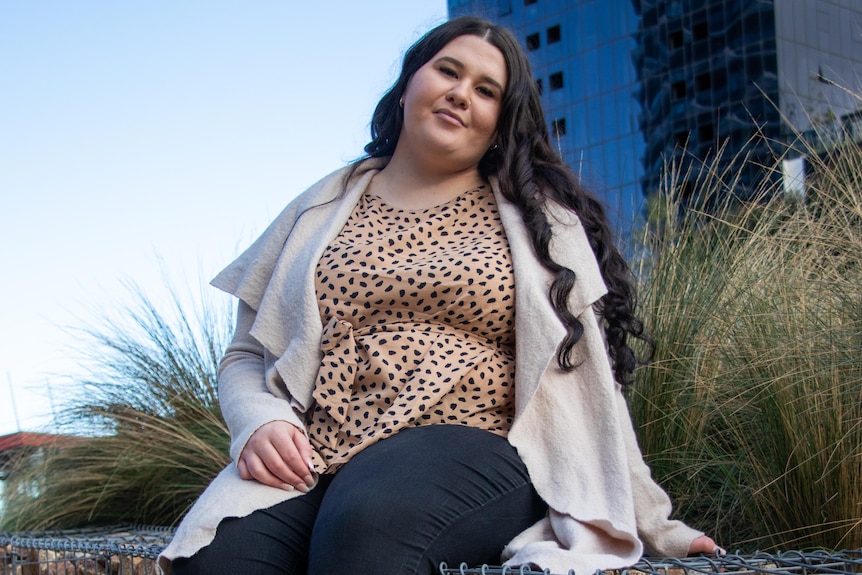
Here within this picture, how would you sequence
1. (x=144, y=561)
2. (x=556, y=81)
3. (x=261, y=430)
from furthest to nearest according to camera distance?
(x=556, y=81)
(x=144, y=561)
(x=261, y=430)

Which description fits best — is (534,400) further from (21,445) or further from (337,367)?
(21,445)

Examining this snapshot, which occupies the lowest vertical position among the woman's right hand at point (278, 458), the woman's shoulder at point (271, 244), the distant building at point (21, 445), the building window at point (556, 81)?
the building window at point (556, 81)

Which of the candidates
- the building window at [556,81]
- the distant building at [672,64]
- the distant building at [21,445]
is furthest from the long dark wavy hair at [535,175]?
the building window at [556,81]

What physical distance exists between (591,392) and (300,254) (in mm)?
638

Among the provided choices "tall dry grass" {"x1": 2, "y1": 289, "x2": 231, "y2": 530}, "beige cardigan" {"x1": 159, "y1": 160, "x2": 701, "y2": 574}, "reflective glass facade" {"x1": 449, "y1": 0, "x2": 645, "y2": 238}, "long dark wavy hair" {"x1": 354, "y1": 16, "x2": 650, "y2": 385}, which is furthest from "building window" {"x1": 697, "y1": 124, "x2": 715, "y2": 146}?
"beige cardigan" {"x1": 159, "y1": 160, "x2": 701, "y2": 574}

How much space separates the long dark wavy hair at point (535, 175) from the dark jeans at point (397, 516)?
420mm

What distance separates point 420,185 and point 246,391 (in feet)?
1.89

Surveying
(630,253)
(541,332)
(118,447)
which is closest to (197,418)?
(118,447)

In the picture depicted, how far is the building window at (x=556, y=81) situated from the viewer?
3341 cm

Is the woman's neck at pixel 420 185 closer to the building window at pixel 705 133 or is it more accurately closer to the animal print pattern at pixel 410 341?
the animal print pattern at pixel 410 341

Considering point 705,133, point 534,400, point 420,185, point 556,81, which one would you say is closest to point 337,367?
point 534,400

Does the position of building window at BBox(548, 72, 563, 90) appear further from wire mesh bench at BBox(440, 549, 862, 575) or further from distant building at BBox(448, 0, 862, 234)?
wire mesh bench at BBox(440, 549, 862, 575)

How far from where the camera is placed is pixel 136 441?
3.73m

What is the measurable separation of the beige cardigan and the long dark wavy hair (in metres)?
0.04
